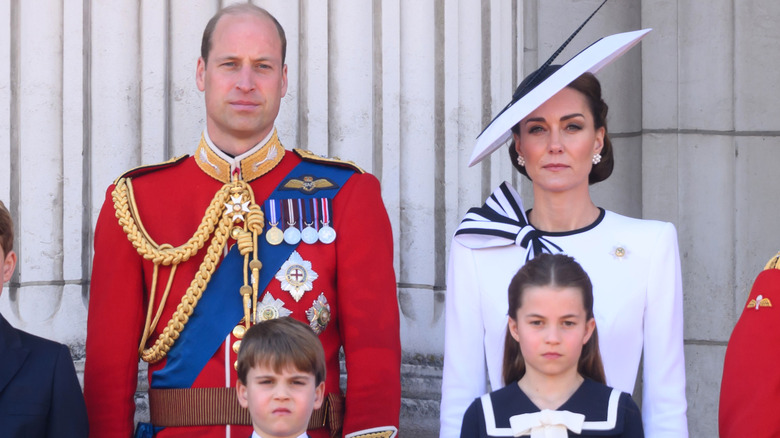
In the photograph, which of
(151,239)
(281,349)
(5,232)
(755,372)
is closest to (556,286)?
(755,372)

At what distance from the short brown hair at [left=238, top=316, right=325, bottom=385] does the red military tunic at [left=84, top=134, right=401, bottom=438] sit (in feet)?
0.73

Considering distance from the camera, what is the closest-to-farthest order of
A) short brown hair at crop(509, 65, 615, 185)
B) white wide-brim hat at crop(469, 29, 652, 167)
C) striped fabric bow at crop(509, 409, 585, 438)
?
striped fabric bow at crop(509, 409, 585, 438) < white wide-brim hat at crop(469, 29, 652, 167) < short brown hair at crop(509, 65, 615, 185)

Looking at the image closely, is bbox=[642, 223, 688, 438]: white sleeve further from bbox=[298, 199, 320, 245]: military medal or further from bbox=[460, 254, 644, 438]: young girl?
bbox=[298, 199, 320, 245]: military medal

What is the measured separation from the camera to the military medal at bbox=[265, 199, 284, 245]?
3.77m

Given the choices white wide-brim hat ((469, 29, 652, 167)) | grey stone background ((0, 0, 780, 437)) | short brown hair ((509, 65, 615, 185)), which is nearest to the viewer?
white wide-brim hat ((469, 29, 652, 167))

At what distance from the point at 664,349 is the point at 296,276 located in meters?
1.02

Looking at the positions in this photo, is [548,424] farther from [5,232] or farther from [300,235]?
[5,232]

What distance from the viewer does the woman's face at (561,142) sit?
3.67 meters

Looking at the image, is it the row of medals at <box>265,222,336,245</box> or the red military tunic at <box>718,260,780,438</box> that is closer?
the red military tunic at <box>718,260,780,438</box>

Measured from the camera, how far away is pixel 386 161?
4.85 m

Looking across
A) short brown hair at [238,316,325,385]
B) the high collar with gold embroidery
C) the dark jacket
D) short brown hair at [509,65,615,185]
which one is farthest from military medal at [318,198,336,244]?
the dark jacket

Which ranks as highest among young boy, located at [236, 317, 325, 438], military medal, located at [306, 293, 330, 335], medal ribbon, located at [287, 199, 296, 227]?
medal ribbon, located at [287, 199, 296, 227]

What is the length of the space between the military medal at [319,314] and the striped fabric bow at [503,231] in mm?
416

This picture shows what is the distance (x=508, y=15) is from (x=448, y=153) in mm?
712
